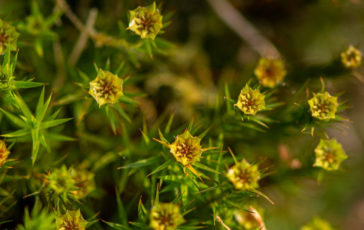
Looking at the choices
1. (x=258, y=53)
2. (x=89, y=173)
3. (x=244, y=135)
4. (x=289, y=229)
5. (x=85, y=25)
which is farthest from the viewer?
(x=258, y=53)

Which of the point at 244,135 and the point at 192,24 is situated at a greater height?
the point at 192,24

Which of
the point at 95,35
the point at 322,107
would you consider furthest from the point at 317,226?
the point at 95,35

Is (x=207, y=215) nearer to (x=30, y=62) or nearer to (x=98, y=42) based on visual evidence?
(x=98, y=42)

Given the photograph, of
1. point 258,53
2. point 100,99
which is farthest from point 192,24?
point 100,99

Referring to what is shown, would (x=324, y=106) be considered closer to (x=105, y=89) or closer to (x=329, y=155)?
(x=329, y=155)

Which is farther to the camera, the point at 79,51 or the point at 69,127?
the point at 79,51

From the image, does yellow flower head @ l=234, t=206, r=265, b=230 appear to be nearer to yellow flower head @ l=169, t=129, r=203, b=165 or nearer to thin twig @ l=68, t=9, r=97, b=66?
yellow flower head @ l=169, t=129, r=203, b=165

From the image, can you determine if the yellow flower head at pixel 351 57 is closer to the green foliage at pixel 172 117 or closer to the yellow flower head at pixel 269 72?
the green foliage at pixel 172 117
